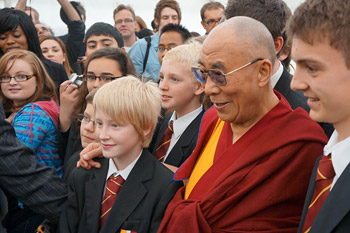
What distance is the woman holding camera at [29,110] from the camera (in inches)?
94.6

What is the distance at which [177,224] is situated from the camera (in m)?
1.66

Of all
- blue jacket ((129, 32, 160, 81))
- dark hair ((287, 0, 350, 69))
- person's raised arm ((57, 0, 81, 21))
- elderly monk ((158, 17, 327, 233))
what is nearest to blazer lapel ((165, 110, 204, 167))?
elderly monk ((158, 17, 327, 233))

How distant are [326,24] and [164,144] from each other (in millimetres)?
1421

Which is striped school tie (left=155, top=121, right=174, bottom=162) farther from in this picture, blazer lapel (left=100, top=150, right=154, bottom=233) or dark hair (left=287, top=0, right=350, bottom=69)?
dark hair (left=287, top=0, right=350, bottom=69)

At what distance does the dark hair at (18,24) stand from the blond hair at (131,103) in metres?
1.72

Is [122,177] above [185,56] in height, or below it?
below

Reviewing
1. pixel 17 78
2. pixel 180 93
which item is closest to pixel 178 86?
pixel 180 93

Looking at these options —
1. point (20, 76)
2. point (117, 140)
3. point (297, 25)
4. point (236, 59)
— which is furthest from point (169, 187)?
A: point (20, 76)

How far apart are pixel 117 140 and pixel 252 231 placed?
842 mm

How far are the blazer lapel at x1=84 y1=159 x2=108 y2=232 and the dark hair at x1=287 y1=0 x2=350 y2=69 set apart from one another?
3.99ft

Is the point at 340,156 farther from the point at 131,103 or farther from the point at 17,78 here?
the point at 17,78

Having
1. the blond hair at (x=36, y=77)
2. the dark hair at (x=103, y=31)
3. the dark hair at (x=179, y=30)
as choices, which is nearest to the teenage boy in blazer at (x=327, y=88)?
the blond hair at (x=36, y=77)

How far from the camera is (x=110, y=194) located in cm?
207

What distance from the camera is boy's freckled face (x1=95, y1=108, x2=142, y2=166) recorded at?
6.84ft
